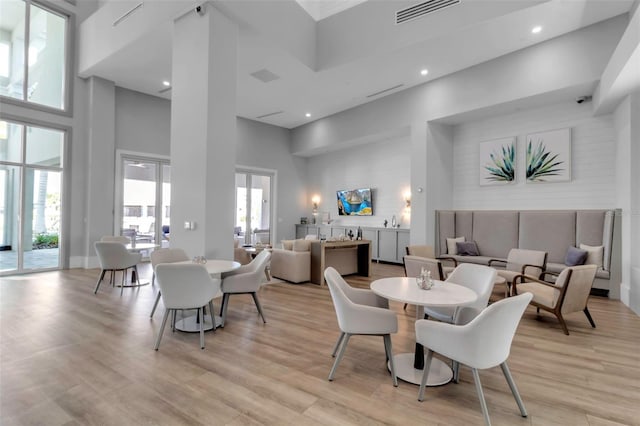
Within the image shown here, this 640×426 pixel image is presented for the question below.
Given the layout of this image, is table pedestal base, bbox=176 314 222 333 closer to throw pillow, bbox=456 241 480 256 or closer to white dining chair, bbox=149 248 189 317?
white dining chair, bbox=149 248 189 317

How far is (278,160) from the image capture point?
11352 mm

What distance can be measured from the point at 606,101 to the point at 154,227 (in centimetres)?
1001

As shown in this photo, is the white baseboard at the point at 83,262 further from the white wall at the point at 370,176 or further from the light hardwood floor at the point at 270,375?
the white wall at the point at 370,176

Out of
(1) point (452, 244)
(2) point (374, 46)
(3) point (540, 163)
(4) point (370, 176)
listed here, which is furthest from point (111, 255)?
(3) point (540, 163)

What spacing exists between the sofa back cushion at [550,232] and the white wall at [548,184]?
266mm

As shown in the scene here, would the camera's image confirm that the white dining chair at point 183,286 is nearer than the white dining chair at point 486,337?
No

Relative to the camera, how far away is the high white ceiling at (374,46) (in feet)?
17.2

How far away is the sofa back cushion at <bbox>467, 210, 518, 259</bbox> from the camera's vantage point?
7016mm

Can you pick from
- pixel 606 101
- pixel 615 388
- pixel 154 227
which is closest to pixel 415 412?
pixel 615 388

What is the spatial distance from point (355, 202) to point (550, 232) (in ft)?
17.6

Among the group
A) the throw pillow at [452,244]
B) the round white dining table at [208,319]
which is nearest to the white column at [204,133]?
the round white dining table at [208,319]

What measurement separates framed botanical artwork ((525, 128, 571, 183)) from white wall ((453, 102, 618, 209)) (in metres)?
0.11

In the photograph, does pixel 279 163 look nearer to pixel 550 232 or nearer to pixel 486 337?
pixel 550 232

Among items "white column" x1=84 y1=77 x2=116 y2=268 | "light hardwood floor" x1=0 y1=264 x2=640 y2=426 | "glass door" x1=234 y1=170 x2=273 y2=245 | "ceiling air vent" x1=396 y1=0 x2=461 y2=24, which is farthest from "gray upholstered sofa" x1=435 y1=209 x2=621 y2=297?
"white column" x1=84 y1=77 x2=116 y2=268
